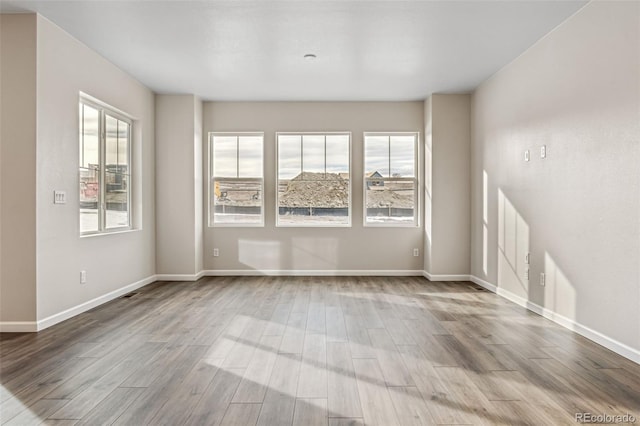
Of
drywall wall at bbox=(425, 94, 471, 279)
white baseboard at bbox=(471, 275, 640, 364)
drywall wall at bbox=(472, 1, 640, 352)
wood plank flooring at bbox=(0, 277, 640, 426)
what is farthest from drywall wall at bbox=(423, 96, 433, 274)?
wood plank flooring at bbox=(0, 277, 640, 426)

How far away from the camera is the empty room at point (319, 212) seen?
2.68 m

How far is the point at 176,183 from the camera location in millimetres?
6418

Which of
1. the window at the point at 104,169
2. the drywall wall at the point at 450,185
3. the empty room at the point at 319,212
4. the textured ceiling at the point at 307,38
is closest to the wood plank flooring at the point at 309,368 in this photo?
the empty room at the point at 319,212

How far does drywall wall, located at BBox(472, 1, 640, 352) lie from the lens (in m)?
3.15

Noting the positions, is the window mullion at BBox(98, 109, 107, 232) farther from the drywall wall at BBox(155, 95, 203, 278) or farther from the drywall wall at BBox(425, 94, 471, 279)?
the drywall wall at BBox(425, 94, 471, 279)

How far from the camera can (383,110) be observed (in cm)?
682

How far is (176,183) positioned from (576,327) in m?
5.59

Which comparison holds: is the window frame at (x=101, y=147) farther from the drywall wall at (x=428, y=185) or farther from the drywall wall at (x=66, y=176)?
the drywall wall at (x=428, y=185)

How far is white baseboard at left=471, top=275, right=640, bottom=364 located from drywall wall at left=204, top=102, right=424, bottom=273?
6.28 feet

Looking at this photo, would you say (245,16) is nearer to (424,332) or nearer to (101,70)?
(101,70)

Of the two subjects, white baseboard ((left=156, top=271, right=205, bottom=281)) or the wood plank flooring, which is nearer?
the wood plank flooring

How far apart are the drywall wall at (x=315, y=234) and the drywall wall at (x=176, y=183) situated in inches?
18.2

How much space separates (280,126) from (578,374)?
213 inches

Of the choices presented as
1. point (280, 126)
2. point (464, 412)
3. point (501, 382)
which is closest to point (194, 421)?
point (464, 412)
